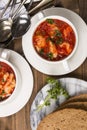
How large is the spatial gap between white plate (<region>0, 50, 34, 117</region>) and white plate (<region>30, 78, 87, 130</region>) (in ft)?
0.14

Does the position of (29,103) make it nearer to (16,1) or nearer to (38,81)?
(38,81)

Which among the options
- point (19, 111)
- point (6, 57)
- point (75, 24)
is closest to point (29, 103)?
point (19, 111)

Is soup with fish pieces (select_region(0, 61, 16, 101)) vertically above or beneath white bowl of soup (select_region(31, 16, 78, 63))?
beneath

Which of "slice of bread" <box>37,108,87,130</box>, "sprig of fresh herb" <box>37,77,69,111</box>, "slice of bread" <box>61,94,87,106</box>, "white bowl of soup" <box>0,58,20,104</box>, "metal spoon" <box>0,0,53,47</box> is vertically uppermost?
"metal spoon" <box>0,0,53,47</box>

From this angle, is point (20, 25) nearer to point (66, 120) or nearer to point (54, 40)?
point (54, 40)

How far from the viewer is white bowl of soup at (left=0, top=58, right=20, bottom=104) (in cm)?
242

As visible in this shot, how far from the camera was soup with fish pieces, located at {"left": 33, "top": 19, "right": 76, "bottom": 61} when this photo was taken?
2.42m

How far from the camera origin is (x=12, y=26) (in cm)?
242

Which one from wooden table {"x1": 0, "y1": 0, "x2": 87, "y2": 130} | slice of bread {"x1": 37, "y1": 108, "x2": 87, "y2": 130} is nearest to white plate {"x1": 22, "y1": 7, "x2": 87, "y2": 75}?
wooden table {"x1": 0, "y1": 0, "x2": 87, "y2": 130}

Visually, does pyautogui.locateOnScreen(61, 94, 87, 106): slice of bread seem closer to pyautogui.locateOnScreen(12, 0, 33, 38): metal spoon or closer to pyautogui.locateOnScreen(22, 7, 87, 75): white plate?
pyautogui.locateOnScreen(22, 7, 87, 75): white plate

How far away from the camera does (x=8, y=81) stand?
243cm

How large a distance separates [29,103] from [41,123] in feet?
0.32

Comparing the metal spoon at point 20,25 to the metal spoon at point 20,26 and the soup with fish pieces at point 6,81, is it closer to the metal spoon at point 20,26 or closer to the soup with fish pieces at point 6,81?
the metal spoon at point 20,26

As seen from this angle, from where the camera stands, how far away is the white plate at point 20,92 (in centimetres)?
247
